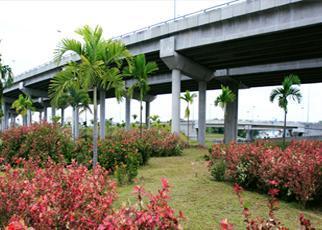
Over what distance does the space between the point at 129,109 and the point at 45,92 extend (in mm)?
16644

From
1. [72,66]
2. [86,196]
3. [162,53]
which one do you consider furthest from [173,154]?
[86,196]

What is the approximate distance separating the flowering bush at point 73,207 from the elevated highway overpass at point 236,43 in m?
10.9

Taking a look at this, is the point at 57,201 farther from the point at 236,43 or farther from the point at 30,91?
the point at 30,91

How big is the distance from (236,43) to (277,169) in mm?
13562

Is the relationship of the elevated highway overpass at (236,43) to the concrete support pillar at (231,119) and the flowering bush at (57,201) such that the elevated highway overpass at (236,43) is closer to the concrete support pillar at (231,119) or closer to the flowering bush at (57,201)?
the concrete support pillar at (231,119)

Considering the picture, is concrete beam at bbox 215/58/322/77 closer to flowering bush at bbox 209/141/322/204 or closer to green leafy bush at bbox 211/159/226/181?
flowering bush at bbox 209/141/322/204

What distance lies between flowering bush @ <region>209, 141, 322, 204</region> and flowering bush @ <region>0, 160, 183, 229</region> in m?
3.92

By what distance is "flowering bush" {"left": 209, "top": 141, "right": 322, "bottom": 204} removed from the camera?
5656mm

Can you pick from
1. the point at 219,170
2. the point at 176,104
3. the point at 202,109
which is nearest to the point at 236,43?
the point at 176,104

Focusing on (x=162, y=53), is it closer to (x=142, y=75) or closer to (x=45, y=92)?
(x=142, y=75)

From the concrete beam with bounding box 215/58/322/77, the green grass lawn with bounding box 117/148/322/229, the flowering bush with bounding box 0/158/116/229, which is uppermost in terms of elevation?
the concrete beam with bounding box 215/58/322/77

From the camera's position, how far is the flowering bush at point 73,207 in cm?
221

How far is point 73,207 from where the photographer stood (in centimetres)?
308

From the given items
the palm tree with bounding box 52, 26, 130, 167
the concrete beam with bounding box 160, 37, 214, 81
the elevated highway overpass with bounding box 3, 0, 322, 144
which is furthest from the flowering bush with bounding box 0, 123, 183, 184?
the concrete beam with bounding box 160, 37, 214, 81
